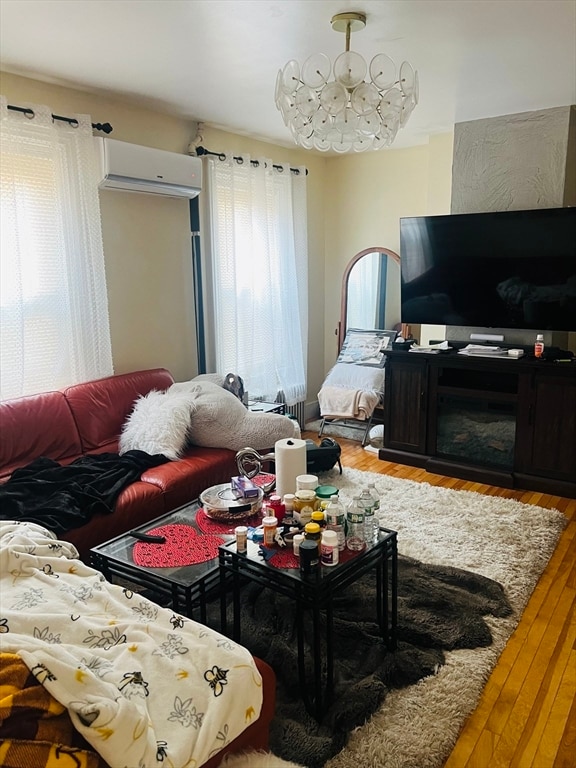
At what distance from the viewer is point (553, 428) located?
3.79m

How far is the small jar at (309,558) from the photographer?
6.17 ft

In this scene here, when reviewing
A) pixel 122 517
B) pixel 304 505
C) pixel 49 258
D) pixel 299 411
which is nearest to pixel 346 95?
pixel 304 505

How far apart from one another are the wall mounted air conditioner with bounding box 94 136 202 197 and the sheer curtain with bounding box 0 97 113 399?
0.10 metres

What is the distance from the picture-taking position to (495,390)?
4043 mm

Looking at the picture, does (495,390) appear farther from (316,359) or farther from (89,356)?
(89,356)

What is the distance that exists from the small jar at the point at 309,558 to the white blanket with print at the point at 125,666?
0.43m

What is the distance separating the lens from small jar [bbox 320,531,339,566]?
1925 millimetres

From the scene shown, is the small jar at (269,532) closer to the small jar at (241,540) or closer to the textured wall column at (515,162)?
the small jar at (241,540)

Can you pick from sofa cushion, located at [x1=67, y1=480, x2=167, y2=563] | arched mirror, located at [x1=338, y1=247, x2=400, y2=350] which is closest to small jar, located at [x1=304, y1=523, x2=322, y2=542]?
sofa cushion, located at [x1=67, y1=480, x2=167, y2=563]

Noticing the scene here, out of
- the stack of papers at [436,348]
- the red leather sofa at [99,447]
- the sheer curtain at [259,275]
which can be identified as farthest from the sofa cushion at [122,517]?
the stack of papers at [436,348]

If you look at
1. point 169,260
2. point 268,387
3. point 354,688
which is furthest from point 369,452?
point 354,688

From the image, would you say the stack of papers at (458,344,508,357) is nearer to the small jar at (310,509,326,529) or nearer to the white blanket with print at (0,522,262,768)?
the small jar at (310,509,326,529)

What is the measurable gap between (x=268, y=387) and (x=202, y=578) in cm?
303

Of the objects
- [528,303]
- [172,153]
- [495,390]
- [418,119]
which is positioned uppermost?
[418,119]
